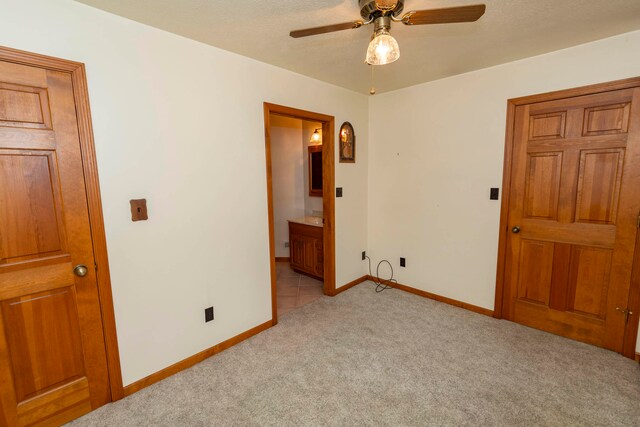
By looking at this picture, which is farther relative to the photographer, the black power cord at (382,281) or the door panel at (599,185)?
the black power cord at (382,281)

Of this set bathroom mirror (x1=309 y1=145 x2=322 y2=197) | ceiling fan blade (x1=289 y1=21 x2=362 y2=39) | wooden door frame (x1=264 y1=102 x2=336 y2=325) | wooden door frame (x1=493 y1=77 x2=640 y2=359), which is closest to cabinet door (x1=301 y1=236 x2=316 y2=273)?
wooden door frame (x1=264 y1=102 x2=336 y2=325)

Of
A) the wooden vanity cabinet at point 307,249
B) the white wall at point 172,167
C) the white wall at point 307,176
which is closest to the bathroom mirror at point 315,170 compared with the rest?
the white wall at point 307,176

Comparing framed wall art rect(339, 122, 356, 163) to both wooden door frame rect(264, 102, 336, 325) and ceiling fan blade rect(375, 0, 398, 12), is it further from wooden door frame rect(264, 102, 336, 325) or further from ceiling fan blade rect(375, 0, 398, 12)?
ceiling fan blade rect(375, 0, 398, 12)

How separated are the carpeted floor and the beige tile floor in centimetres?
50

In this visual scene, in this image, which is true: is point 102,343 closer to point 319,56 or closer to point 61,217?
point 61,217

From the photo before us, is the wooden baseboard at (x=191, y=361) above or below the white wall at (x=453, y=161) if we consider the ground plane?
below

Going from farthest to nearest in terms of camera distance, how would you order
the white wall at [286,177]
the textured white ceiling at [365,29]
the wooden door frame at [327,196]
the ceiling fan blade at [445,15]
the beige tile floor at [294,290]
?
the white wall at [286,177] → the beige tile floor at [294,290] → the wooden door frame at [327,196] → the textured white ceiling at [365,29] → the ceiling fan blade at [445,15]

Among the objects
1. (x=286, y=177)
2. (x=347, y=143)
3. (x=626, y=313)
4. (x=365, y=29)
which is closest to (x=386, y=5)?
(x=365, y=29)

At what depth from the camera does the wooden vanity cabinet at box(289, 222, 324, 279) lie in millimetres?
3836

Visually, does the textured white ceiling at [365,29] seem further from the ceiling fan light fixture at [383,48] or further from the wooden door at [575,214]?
the wooden door at [575,214]

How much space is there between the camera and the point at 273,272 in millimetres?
2760

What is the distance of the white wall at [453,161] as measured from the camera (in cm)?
235

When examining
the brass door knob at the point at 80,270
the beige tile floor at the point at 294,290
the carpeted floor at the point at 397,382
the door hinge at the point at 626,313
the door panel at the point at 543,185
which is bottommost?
the carpeted floor at the point at 397,382

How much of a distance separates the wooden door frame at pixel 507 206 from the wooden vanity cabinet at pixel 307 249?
2015 mm
